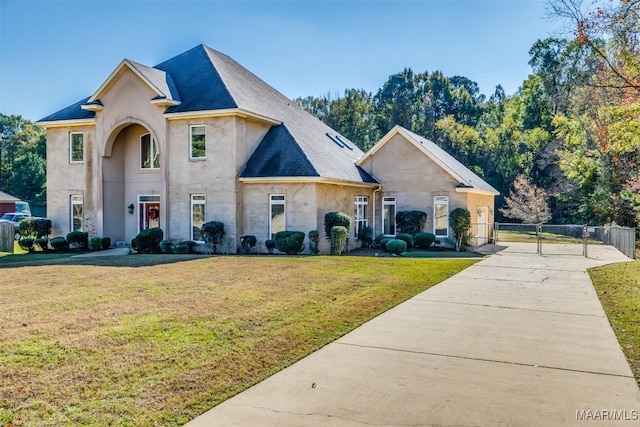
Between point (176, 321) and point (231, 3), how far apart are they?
47.2 ft

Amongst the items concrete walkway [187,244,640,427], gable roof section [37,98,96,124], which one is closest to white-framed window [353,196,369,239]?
gable roof section [37,98,96,124]

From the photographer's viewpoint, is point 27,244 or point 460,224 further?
point 27,244

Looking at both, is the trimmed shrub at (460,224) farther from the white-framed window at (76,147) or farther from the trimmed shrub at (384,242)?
the white-framed window at (76,147)

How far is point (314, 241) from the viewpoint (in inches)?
806

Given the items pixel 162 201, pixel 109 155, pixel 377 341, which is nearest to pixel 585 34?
pixel 377 341

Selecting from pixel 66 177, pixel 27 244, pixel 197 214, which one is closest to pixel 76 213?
pixel 66 177

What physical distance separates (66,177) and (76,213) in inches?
74.6

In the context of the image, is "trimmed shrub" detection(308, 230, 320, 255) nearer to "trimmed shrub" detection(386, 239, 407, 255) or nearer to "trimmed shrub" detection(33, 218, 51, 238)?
"trimmed shrub" detection(386, 239, 407, 255)

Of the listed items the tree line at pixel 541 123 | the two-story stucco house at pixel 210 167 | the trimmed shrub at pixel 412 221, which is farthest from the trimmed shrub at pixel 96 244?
the tree line at pixel 541 123

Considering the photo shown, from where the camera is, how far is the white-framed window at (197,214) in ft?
72.1

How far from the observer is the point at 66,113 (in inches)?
990

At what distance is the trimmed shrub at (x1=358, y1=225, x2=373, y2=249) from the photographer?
2403cm

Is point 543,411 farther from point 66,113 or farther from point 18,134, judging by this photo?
point 18,134

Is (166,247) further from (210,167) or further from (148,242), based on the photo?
(210,167)
